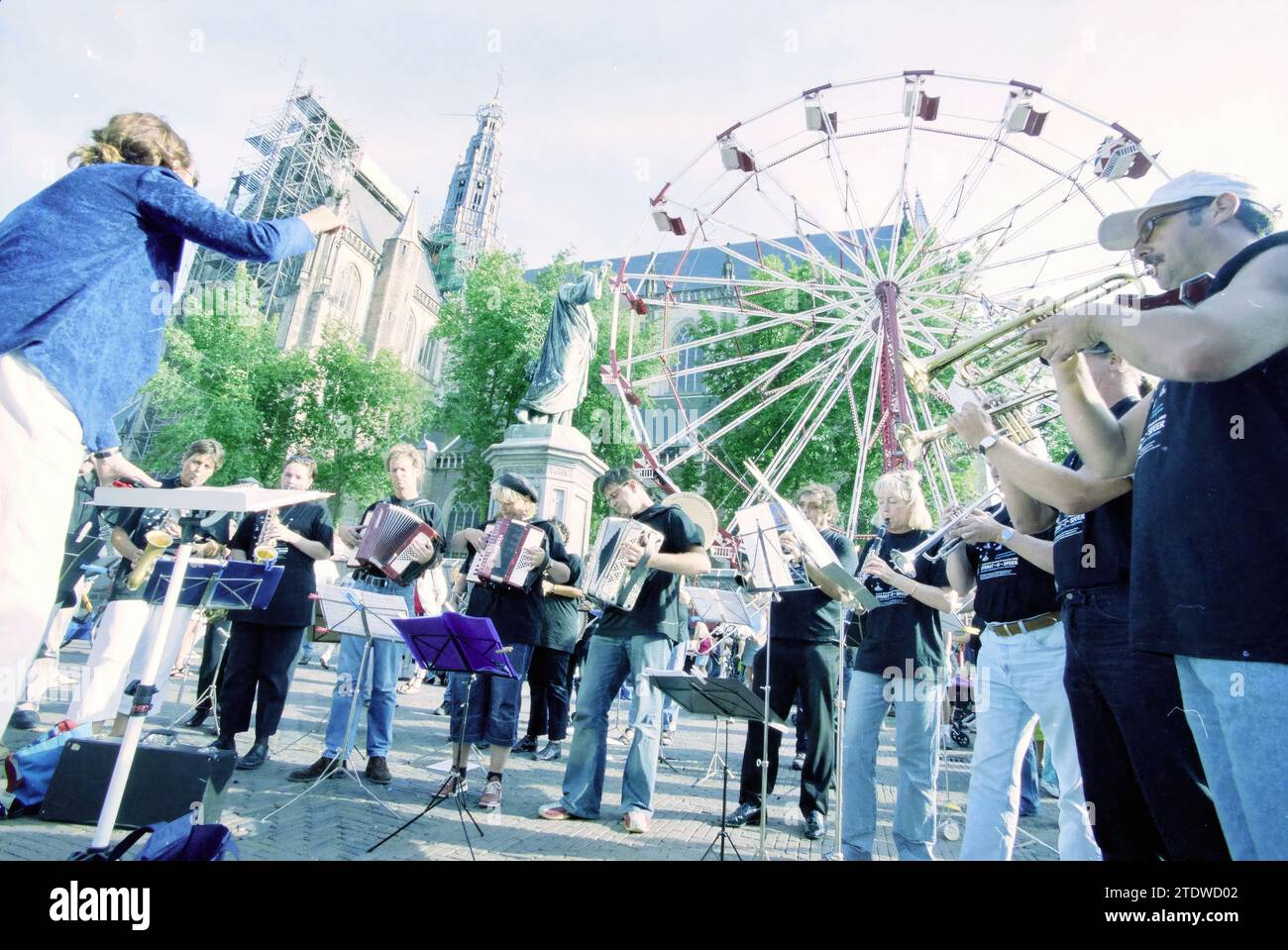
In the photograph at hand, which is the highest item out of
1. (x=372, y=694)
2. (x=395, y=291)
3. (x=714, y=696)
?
(x=395, y=291)

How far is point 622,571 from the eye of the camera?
15.4 ft

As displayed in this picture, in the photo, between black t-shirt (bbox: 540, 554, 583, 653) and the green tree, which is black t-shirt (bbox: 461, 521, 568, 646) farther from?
the green tree

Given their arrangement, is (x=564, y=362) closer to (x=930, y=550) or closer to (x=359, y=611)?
(x=359, y=611)

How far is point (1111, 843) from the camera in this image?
2.29 meters

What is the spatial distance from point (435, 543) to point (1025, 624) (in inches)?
154

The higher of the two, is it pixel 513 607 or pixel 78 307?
pixel 78 307

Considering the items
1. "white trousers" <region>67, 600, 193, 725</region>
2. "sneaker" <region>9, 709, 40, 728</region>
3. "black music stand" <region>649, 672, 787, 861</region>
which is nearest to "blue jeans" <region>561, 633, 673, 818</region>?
"black music stand" <region>649, 672, 787, 861</region>

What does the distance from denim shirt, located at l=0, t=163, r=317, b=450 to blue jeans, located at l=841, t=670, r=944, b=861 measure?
3.91 metres

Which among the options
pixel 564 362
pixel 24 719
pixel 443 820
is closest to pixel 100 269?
pixel 443 820

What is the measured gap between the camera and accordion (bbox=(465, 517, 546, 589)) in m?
5.01

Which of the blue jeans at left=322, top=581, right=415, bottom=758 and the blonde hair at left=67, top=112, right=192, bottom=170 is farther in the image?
the blue jeans at left=322, top=581, right=415, bottom=758
